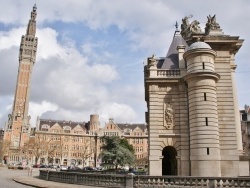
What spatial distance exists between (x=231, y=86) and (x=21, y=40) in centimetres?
14492

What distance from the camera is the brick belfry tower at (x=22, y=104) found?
141250 millimetres

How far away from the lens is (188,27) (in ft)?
131

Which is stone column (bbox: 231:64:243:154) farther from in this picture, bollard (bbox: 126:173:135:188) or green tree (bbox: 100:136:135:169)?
green tree (bbox: 100:136:135:169)

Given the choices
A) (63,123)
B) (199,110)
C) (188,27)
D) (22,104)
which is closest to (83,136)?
(63,123)

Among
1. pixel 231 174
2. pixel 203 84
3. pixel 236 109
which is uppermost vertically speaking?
pixel 203 84

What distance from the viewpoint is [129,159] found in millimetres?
71312

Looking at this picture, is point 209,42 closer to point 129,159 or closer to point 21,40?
point 129,159

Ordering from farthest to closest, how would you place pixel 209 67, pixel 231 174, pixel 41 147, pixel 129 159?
pixel 41 147, pixel 129 159, pixel 209 67, pixel 231 174

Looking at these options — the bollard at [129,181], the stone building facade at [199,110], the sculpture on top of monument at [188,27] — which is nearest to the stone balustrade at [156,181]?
the bollard at [129,181]

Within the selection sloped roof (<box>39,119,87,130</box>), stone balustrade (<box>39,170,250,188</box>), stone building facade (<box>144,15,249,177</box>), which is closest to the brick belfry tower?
sloped roof (<box>39,119,87,130</box>)

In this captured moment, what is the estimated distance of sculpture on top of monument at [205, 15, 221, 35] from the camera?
3481 cm

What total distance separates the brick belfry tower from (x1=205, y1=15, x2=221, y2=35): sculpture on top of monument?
12279 cm

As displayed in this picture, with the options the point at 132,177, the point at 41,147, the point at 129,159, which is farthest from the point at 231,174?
the point at 41,147

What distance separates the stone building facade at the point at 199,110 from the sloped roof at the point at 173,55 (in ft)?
0.38
